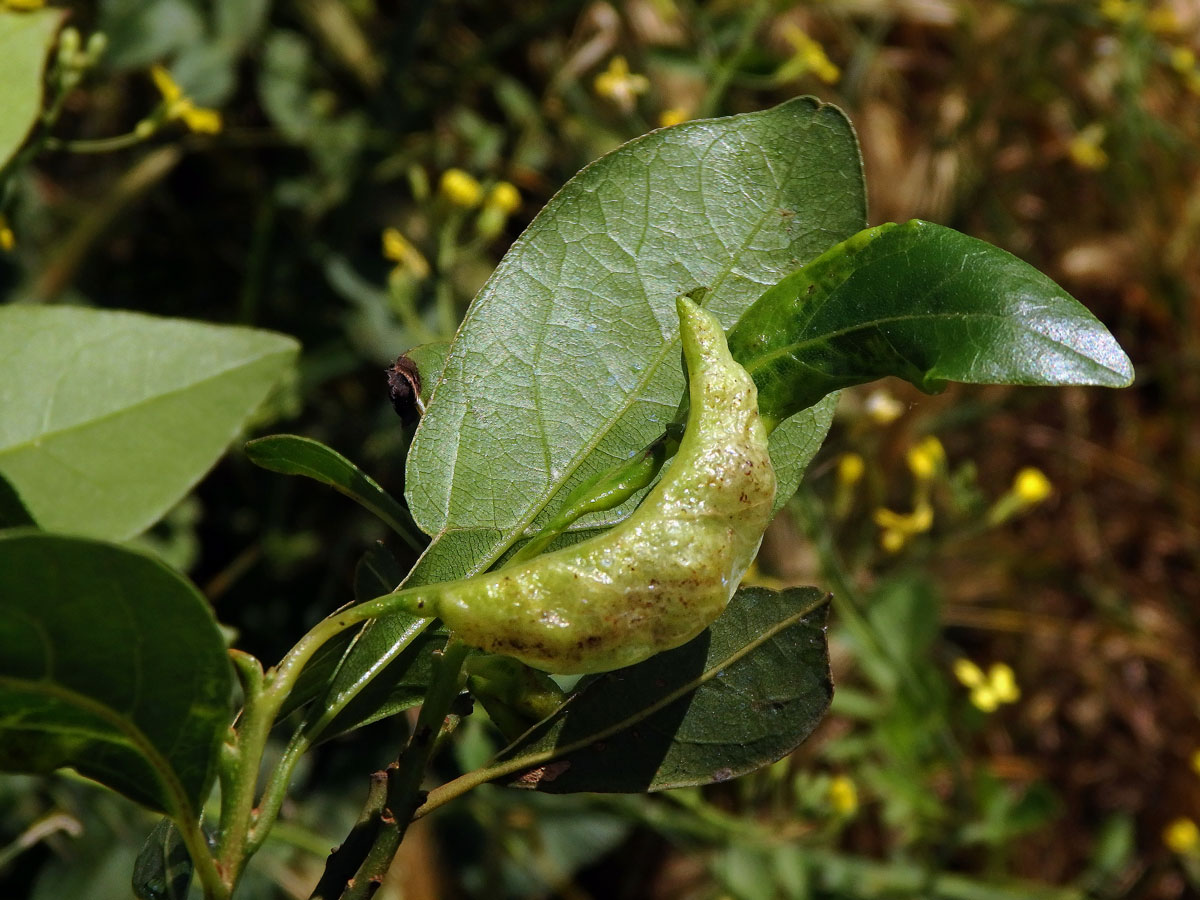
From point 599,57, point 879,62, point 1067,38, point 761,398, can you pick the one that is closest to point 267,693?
point 761,398

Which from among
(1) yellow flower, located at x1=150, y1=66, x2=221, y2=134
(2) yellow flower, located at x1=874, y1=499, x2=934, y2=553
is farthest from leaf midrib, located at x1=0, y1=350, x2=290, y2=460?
(2) yellow flower, located at x1=874, y1=499, x2=934, y2=553

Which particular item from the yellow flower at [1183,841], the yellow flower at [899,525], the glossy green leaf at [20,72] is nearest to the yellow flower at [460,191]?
the glossy green leaf at [20,72]

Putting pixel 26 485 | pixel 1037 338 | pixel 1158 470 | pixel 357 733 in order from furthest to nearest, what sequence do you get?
1. pixel 1158 470
2. pixel 357 733
3. pixel 26 485
4. pixel 1037 338

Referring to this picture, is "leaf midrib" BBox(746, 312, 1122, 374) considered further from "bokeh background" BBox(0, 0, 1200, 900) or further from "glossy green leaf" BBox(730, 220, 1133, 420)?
"bokeh background" BBox(0, 0, 1200, 900)

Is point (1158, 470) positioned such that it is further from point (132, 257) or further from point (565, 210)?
point (565, 210)

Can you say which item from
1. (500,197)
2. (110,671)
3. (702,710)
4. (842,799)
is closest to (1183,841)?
(842,799)
